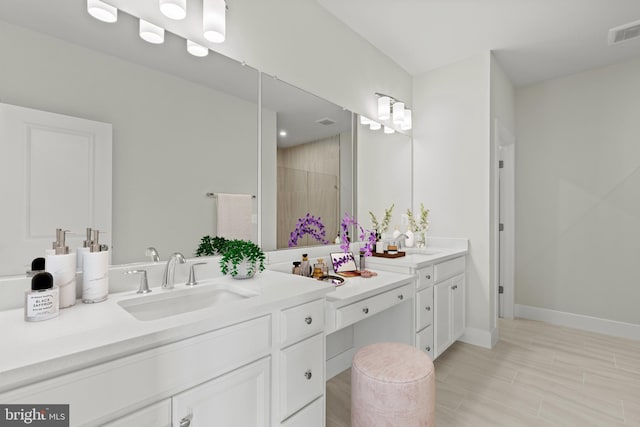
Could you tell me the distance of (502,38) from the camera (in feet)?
8.82

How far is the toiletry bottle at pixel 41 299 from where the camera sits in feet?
2.98

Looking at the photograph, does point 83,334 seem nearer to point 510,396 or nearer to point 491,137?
point 510,396

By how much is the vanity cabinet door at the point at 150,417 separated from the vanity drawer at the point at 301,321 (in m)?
0.44

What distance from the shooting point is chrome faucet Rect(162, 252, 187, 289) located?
1.34 m

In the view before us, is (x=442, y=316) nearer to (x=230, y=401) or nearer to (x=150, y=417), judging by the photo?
(x=230, y=401)

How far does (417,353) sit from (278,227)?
107cm

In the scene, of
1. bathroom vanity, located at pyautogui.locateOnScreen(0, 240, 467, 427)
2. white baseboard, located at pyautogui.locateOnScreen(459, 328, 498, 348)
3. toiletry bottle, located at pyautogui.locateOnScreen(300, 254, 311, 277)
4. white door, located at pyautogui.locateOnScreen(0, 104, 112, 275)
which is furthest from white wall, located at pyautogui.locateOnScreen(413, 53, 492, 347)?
white door, located at pyautogui.locateOnScreen(0, 104, 112, 275)

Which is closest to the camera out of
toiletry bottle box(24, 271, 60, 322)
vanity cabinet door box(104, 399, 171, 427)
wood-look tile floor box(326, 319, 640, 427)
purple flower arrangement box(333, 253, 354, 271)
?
vanity cabinet door box(104, 399, 171, 427)

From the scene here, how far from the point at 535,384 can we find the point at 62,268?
285cm

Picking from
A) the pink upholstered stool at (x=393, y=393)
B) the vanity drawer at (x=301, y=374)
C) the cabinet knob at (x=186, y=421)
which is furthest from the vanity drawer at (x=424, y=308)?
the cabinet knob at (x=186, y=421)

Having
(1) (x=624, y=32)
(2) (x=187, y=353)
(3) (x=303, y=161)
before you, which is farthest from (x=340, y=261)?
(1) (x=624, y=32)

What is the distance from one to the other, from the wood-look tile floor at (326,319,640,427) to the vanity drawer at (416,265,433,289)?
0.69 m

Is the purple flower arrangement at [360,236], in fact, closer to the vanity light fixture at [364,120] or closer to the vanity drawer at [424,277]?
the vanity drawer at [424,277]

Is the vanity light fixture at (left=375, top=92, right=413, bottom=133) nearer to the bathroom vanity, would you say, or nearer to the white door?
the bathroom vanity
